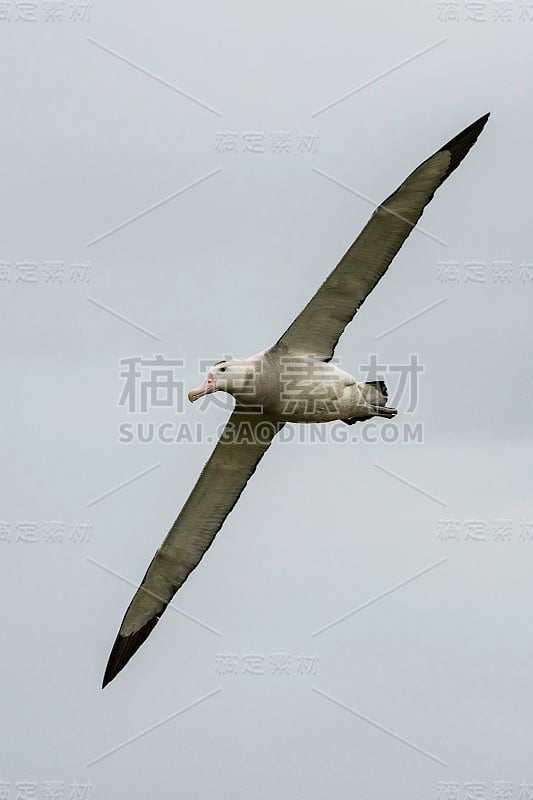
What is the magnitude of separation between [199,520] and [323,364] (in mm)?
3225

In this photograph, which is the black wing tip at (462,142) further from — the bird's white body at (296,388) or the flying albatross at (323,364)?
the bird's white body at (296,388)

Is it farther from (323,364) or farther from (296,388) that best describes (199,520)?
(323,364)

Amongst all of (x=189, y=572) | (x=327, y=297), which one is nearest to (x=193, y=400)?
(x=327, y=297)

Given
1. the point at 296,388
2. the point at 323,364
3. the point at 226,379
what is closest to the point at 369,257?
the point at 323,364

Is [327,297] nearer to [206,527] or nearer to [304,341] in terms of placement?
[304,341]

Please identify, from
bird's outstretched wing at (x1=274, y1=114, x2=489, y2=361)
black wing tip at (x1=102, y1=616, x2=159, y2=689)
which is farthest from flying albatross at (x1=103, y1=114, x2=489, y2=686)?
black wing tip at (x1=102, y1=616, x2=159, y2=689)

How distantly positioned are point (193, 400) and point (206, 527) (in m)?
2.87

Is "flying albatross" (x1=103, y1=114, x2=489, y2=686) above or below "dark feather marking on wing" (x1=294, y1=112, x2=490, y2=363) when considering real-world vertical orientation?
below

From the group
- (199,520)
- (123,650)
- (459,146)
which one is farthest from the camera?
(123,650)

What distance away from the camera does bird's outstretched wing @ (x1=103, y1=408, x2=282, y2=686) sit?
22.5m

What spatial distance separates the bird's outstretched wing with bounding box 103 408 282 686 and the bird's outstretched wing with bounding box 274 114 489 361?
1.27 meters

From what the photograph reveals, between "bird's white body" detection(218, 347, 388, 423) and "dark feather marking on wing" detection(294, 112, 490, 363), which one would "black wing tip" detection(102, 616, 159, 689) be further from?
"dark feather marking on wing" detection(294, 112, 490, 363)

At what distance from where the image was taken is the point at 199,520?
23.3 metres

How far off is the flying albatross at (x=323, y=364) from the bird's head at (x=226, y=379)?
0.04 ft
